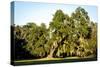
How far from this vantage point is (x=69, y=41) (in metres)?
2.38

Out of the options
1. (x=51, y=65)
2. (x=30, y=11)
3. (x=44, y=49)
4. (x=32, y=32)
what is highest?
(x=30, y=11)

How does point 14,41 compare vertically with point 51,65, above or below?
above

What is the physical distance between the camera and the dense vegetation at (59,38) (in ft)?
7.21

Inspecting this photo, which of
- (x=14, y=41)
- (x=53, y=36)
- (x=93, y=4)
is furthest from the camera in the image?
(x=93, y=4)

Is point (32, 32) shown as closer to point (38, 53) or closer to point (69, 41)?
point (38, 53)

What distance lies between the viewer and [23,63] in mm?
2186

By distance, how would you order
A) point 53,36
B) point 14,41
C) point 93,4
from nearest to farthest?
point 14,41 < point 53,36 < point 93,4

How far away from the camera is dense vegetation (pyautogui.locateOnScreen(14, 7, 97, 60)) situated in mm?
2197

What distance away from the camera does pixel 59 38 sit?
7.67 ft

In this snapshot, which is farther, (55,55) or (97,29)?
(97,29)

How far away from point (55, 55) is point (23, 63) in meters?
0.35
